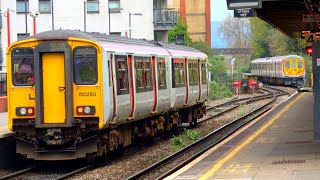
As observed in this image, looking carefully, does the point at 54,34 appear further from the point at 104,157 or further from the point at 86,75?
the point at 104,157

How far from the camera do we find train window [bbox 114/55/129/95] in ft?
51.7

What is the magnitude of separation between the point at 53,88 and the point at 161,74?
5429 mm

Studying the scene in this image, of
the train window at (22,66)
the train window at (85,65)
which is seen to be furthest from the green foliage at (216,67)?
the train window at (85,65)

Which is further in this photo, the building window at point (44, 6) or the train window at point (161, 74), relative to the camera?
the building window at point (44, 6)

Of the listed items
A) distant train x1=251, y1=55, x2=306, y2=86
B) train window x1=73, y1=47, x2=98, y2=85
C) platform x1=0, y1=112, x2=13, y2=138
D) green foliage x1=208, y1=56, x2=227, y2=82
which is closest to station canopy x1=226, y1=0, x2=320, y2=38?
train window x1=73, y1=47, x2=98, y2=85

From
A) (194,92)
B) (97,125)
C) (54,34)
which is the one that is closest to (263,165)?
(97,125)

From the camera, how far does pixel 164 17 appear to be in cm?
5166

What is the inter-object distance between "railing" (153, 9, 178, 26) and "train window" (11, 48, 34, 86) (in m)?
36.6

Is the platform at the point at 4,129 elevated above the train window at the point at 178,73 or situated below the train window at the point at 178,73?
below

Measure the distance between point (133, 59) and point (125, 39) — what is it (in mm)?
739

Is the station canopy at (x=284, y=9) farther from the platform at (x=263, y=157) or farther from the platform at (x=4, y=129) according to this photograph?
the platform at (x=4, y=129)

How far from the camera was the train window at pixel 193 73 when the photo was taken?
77.6 feet

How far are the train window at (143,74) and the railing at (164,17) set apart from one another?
3329 cm

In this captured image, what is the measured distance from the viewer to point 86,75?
14.7 m
